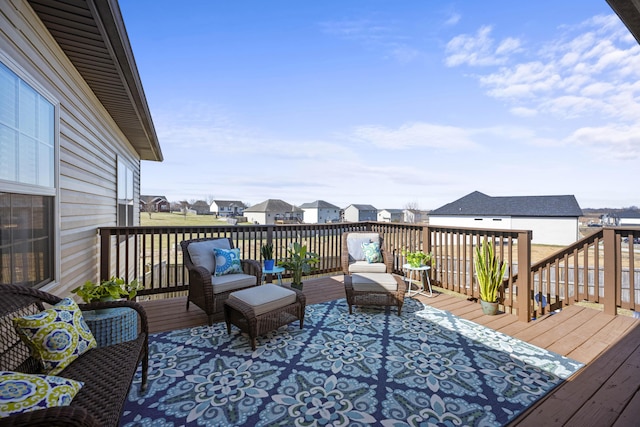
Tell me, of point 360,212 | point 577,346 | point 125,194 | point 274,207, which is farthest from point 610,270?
point 360,212

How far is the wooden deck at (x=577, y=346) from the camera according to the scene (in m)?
1.88

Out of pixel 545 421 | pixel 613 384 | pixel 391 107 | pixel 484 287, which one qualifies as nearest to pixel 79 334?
pixel 545 421

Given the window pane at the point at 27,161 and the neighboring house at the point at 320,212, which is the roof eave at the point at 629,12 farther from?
the neighboring house at the point at 320,212

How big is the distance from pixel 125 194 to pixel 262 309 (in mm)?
5737

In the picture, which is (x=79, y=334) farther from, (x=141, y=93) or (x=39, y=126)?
(x=141, y=93)

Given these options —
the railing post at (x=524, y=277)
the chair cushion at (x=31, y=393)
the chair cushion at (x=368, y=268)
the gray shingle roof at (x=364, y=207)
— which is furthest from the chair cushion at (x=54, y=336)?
the gray shingle roof at (x=364, y=207)

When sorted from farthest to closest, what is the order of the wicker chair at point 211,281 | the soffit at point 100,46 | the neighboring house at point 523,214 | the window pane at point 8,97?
the neighboring house at point 523,214
the wicker chair at point 211,281
the soffit at point 100,46
the window pane at point 8,97

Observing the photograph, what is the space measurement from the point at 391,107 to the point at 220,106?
696 centimetres

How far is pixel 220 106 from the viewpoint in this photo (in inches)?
462

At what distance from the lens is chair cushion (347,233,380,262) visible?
16.1 ft

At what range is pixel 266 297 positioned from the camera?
10.1 feet

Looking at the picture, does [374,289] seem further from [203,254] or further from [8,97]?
[8,97]

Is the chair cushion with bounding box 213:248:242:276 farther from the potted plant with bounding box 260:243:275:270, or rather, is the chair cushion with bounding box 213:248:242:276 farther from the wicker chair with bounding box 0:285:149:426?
the wicker chair with bounding box 0:285:149:426

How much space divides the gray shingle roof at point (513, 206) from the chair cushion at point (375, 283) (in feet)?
96.2
